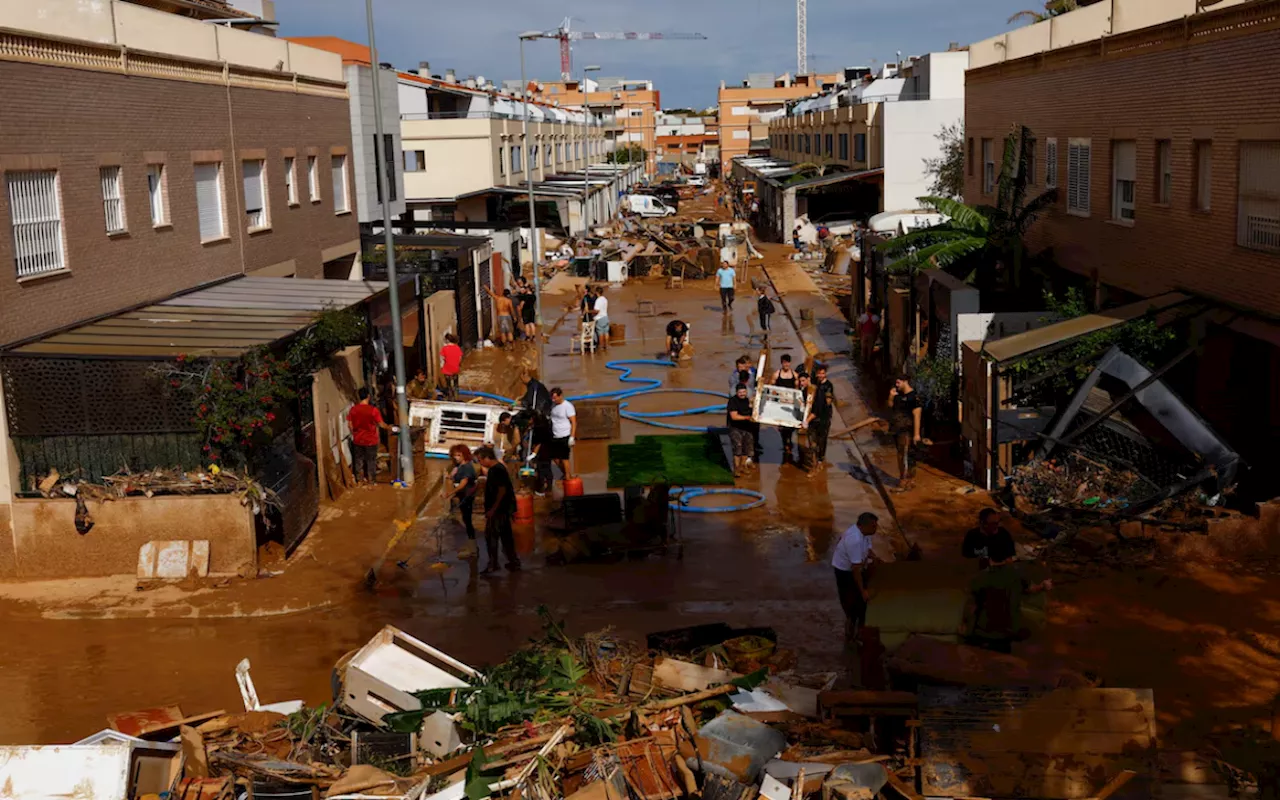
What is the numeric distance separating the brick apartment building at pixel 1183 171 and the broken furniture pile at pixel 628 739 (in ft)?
28.6

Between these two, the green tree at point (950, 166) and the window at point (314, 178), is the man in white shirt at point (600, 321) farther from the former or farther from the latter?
the green tree at point (950, 166)

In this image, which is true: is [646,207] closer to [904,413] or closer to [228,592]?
[904,413]

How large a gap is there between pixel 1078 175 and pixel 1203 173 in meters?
5.22

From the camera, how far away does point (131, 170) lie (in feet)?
61.1

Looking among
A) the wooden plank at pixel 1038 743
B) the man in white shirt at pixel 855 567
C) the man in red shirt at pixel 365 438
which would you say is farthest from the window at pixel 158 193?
the wooden plank at pixel 1038 743

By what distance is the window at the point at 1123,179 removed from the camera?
2089cm

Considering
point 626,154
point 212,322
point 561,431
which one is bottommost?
point 561,431

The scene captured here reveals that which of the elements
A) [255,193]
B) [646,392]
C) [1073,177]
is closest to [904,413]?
[1073,177]

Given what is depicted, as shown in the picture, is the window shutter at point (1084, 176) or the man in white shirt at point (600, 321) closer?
the window shutter at point (1084, 176)

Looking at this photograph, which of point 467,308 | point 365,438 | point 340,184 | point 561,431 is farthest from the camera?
point 467,308

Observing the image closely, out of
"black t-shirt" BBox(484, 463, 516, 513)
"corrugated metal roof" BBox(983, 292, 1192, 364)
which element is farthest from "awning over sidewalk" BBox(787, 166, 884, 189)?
"black t-shirt" BBox(484, 463, 516, 513)

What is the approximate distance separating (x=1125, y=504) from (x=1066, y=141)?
35.1 feet

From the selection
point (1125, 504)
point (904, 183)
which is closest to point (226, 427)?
point (1125, 504)

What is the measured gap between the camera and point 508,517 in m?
15.3
